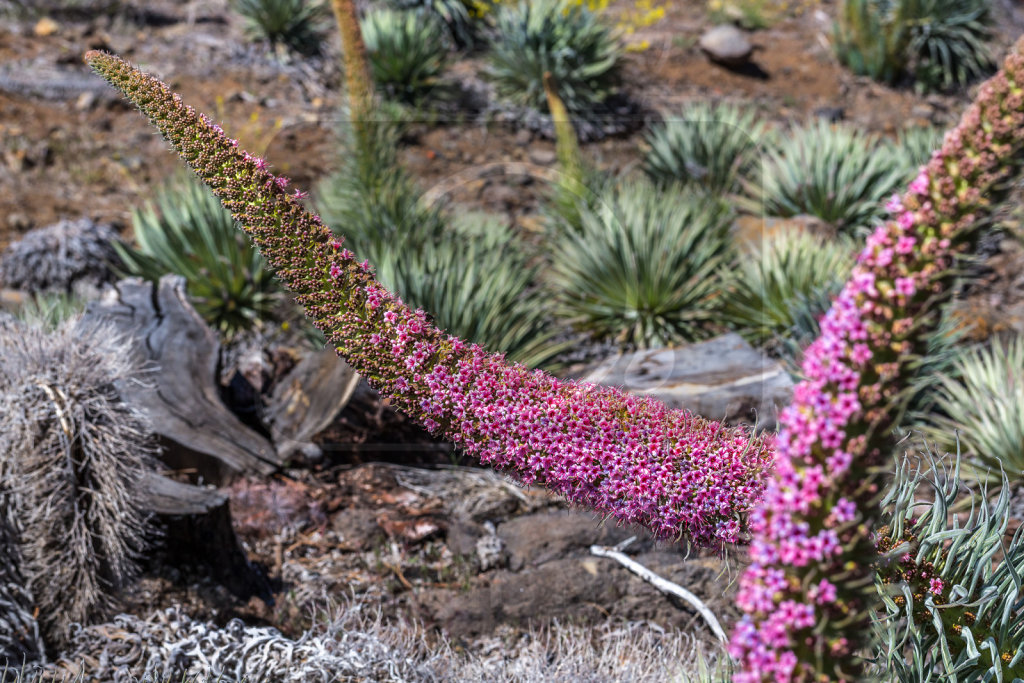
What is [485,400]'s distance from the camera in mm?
1837

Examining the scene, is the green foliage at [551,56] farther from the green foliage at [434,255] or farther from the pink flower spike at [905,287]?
the pink flower spike at [905,287]

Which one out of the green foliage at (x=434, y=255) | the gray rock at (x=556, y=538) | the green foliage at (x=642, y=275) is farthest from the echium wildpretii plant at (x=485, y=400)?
the green foliage at (x=642, y=275)

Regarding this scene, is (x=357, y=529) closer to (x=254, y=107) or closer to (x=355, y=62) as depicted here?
(x=355, y=62)

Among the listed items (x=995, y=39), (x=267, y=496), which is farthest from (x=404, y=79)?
(x=995, y=39)

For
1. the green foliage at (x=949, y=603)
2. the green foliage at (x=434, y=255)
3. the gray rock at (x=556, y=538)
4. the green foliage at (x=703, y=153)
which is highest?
the green foliage at (x=949, y=603)

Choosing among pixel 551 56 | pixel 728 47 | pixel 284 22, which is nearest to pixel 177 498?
pixel 551 56

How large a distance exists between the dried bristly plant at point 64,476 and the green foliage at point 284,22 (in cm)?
1008

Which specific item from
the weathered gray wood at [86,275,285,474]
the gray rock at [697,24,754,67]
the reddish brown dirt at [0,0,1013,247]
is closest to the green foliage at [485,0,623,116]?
the reddish brown dirt at [0,0,1013,247]

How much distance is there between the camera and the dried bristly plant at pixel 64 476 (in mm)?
3098

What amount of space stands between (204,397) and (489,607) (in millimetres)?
2100

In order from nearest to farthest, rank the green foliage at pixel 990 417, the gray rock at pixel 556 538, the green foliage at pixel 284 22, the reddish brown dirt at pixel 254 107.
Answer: the gray rock at pixel 556 538, the green foliage at pixel 990 417, the reddish brown dirt at pixel 254 107, the green foliage at pixel 284 22

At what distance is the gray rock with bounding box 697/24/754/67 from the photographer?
1353 cm

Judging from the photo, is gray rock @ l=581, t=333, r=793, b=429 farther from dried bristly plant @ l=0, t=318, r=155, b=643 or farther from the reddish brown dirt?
the reddish brown dirt

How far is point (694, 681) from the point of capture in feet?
7.64
